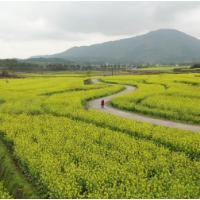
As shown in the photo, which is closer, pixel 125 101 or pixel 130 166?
pixel 130 166

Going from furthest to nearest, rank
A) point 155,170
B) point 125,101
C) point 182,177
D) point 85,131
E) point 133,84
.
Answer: point 133,84
point 125,101
point 85,131
point 155,170
point 182,177

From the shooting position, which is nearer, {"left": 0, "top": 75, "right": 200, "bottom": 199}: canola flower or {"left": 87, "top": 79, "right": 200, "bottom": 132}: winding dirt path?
{"left": 0, "top": 75, "right": 200, "bottom": 199}: canola flower

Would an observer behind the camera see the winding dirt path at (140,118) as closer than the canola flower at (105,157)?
No

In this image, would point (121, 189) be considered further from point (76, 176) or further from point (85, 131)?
point (85, 131)

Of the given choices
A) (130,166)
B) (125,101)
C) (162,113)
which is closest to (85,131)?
(130,166)

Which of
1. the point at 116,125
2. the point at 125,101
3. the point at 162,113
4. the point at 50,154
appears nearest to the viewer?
the point at 50,154

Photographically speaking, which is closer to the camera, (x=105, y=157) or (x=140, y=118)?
(x=105, y=157)

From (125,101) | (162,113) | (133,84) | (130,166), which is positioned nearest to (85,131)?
(130,166)

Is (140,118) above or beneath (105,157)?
beneath

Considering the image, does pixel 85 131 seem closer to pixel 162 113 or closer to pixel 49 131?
pixel 49 131
